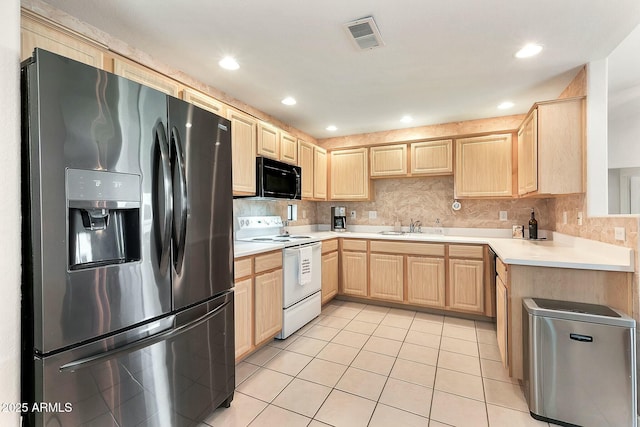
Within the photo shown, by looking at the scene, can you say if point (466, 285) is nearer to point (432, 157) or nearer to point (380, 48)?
point (432, 157)

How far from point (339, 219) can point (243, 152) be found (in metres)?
2.09

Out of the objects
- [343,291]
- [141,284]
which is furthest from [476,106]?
[141,284]

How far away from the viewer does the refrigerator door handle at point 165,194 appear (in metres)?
1.34

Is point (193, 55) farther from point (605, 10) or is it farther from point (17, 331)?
point (605, 10)

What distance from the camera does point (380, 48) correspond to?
2.05 metres

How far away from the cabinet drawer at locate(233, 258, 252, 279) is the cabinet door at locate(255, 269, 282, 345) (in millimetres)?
146

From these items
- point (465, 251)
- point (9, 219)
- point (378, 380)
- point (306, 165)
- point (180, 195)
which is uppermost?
point (306, 165)

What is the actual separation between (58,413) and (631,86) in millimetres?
4505

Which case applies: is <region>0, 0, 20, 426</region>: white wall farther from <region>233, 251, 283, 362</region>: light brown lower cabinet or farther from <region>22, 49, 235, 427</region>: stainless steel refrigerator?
<region>233, 251, 283, 362</region>: light brown lower cabinet

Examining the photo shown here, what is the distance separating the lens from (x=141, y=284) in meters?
Result: 1.28

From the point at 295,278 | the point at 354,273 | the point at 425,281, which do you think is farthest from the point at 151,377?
the point at 425,281

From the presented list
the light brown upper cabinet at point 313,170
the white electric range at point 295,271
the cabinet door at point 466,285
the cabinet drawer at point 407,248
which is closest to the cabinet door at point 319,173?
the light brown upper cabinet at point 313,170

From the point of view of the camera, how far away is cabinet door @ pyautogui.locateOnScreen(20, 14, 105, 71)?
4.32 feet

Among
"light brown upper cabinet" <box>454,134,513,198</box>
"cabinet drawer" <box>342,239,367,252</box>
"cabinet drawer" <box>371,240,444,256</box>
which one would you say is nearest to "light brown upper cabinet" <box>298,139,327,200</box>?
"cabinet drawer" <box>342,239,367,252</box>
